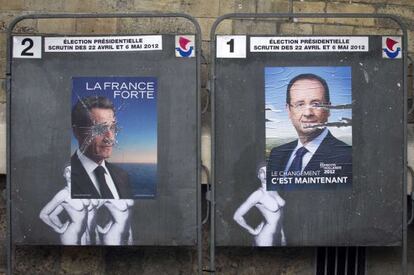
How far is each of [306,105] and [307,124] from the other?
175mm

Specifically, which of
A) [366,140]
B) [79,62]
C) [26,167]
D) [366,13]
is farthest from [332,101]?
[26,167]

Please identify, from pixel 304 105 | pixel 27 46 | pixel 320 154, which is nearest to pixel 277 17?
pixel 304 105

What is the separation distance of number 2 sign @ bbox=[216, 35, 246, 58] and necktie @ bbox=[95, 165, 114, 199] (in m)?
1.50

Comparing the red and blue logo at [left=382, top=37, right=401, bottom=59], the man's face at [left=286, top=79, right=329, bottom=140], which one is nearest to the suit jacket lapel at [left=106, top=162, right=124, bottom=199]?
the man's face at [left=286, top=79, right=329, bottom=140]

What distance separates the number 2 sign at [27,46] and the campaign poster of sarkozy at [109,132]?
435 millimetres

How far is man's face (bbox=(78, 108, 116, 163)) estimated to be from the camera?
6.35 meters

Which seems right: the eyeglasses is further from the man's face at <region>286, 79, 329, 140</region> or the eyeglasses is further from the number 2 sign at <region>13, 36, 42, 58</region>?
the number 2 sign at <region>13, 36, 42, 58</region>

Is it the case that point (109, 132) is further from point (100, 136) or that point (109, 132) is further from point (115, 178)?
point (115, 178)

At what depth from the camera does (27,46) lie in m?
6.37

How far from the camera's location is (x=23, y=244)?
639 cm

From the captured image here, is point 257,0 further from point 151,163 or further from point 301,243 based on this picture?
point 301,243

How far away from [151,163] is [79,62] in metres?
1.14

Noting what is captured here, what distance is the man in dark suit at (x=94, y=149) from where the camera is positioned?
635 centimetres

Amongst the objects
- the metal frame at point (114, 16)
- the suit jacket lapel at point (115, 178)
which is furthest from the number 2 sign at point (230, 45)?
the suit jacket lapel at point (115, 178)
